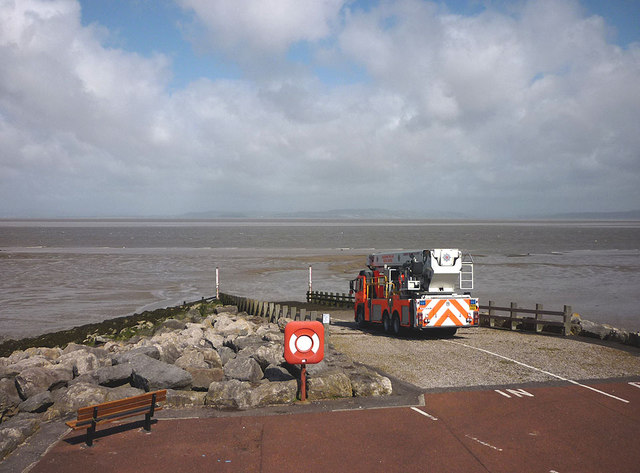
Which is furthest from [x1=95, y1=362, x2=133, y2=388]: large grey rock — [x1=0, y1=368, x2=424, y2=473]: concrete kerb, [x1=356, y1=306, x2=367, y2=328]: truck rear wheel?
[x1=356, y1=306, x2=367, y2=328]: truck rear wheel

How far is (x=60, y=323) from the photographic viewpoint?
98.3 ft

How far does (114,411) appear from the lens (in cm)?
1046

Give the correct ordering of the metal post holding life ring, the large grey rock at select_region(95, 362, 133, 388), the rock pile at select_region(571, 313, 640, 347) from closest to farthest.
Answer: the metal post holding life ring, the large grey rock at select_region(95, 362, 133, 388), the rock pile at select_region(571, 313, 640, 347)

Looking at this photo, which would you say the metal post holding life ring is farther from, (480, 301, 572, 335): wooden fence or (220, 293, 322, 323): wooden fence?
(480, 301, 572, 335): wooden fence

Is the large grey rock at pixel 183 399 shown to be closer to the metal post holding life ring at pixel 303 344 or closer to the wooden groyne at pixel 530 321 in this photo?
the metal post holding life ring at pixel 303 344

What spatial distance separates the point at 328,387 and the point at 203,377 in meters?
3.06

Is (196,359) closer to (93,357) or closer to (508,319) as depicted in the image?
(93,357)

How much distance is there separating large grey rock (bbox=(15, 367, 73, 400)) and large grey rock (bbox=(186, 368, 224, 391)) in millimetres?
3195

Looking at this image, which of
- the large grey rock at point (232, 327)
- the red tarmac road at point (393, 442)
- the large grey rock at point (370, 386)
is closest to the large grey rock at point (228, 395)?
the red tarmac road at point (393, 442)

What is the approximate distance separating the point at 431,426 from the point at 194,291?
32980 mm

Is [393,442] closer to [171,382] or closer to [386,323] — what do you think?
[171,382]

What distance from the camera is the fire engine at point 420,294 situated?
68.8 feet

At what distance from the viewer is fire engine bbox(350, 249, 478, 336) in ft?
68.8

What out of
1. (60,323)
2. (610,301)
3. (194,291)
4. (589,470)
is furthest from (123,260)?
(589,470)
